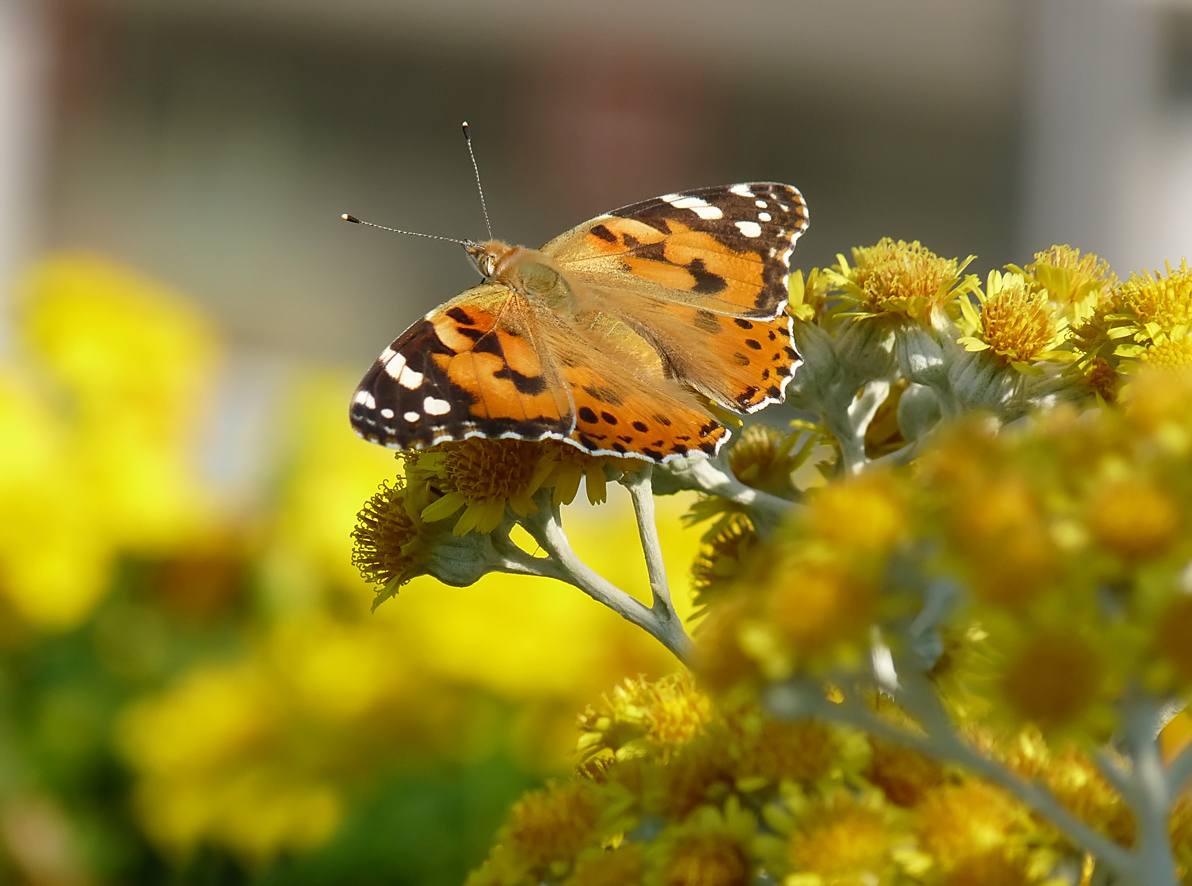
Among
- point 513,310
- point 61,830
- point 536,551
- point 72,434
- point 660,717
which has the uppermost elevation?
point 513,310

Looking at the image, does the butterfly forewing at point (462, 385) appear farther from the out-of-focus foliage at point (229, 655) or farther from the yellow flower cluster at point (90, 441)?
the yellow flower cluster at point (90, 441)

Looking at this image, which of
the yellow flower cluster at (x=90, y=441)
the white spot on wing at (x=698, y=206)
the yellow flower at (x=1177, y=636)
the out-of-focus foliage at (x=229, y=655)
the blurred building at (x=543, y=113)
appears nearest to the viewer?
the yellow flower at (x=1177, y=636)

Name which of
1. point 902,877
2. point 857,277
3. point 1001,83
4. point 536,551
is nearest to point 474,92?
point 1001,83

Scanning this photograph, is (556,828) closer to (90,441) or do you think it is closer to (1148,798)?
(1148,798)

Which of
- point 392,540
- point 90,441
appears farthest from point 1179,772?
point 90,441

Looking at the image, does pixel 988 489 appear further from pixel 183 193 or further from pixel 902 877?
pixel 183 193

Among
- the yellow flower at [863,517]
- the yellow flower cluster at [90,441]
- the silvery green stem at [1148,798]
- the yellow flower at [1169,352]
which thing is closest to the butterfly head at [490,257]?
the yellow flower at [1169,352]

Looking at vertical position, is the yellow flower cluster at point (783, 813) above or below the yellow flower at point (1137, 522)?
below

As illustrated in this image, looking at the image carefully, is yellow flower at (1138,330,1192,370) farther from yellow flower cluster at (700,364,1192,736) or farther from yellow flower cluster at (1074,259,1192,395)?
yellow flower cluster at (700,364,1192,736)
